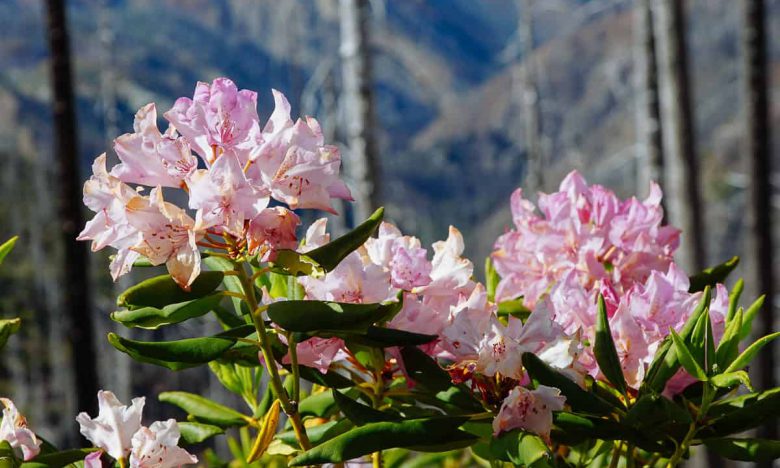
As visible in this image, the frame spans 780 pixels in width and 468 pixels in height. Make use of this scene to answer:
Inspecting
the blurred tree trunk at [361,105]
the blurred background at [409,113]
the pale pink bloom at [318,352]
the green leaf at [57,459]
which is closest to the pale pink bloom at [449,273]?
the pale pink bloom at [318,352]

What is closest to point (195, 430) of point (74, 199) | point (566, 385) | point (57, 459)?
point (57, 459)

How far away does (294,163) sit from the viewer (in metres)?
0.76

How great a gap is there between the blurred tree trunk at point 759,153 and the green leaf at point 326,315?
7178 millimetres

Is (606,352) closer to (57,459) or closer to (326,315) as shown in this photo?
(326,315)

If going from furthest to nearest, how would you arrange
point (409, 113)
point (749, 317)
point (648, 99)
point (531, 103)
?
point (409, 113)
point (531, 103)
point (648, 99)
point (749, 317)

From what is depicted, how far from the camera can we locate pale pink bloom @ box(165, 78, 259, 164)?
775 millimetres

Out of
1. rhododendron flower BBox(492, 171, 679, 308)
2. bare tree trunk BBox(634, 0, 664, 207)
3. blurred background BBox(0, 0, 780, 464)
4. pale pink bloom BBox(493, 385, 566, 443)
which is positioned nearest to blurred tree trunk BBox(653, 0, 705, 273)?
blurred background BBox(0, 0, 780, 464)

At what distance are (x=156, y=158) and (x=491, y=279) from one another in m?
0.47

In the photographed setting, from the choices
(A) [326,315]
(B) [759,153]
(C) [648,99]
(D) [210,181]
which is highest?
(C) [648,99]

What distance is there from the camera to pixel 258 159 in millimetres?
766

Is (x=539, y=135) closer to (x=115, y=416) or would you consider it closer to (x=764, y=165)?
(x=764, y=165)


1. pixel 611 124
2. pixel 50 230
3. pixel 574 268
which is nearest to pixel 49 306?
pixel 50 230

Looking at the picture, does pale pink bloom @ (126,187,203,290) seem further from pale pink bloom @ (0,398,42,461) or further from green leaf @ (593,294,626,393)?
green leaf @ (593,294,626,393)

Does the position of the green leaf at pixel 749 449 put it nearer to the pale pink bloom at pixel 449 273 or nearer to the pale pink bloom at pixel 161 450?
the pale pink bloom at pixel 449 273
